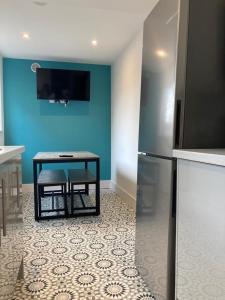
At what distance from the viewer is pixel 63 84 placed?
4.31 m

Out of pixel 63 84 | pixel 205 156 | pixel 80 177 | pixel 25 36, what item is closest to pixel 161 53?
pixel 205 156

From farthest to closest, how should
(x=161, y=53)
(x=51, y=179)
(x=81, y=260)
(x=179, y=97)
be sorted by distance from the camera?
(x=51, y=179) → (x=81, y=260) → (x=161, y=53) → (x=179, y=97)

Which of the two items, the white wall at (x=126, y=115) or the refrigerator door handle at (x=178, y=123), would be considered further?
the white wall at (x=126, y=115)

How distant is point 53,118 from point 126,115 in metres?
1.53

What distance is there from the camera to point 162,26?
1.47 meters

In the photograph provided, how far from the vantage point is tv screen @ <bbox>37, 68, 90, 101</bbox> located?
4.22 metres

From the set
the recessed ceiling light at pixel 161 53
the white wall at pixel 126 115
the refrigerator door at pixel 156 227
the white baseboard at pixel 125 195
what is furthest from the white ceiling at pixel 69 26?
the white baseboard at pixel 125 195

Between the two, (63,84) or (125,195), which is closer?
(125,195)

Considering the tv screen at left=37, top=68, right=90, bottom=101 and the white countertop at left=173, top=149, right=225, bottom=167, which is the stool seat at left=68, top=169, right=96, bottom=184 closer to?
the tv screen at left=37, top=68, right=90, bottom=101

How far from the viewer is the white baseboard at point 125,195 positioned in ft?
11.4

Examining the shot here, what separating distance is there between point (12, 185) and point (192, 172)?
1032 millimetres

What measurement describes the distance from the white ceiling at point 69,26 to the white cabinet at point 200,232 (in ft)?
6.54

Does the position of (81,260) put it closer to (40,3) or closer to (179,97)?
(179,97)

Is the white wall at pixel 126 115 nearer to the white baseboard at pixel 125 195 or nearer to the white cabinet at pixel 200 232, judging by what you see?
the white baseboard at pixel 125 195
